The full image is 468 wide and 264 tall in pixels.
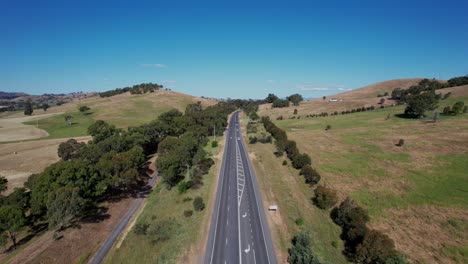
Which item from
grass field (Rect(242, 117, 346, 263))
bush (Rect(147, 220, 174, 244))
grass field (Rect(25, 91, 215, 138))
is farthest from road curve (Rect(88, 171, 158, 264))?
grass field (Rect(25, 91, 215, 138))

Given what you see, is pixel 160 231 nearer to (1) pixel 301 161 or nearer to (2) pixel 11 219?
(2) pixel 11 219

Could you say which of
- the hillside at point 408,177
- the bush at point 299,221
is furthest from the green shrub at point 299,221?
the hillside at point 408,177

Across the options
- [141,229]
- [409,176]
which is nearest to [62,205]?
[141,229]

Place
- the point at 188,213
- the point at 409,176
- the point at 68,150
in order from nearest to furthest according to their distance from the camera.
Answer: the point at 188,213 → the point at 409,176 → the point at 68,150

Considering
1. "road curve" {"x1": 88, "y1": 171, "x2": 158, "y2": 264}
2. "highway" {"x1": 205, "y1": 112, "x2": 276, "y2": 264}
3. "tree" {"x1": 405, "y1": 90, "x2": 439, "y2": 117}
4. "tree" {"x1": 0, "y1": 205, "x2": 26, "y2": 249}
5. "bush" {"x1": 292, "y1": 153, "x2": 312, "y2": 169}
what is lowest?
"road curve" {"x1": 88, "y1": 171, "x2": 158, "y2": 264}

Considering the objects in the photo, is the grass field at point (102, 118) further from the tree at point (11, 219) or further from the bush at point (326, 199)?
the bush at point (326, 199)

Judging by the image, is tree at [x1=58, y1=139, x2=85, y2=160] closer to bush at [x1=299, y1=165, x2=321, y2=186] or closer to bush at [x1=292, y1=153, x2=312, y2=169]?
bush at [x1=292, y1=153, x2=312, y2=169]

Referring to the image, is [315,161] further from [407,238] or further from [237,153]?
[407,238]
